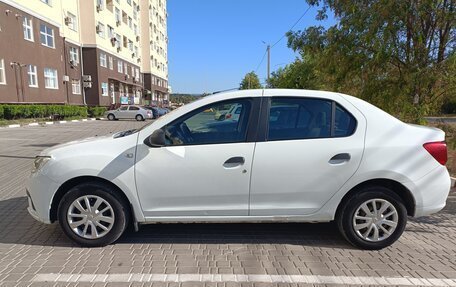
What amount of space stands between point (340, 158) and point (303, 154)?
1.26ft

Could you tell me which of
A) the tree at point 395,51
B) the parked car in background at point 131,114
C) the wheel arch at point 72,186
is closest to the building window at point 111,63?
the parked car in background at point 131,114

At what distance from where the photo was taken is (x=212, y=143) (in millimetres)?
3473

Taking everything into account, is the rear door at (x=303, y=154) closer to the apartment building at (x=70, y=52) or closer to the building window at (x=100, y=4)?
the apartment building at (x=70, y=52)

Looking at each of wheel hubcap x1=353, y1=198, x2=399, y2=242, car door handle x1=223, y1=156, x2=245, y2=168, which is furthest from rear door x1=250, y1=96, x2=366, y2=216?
wheel hubcap x1=353, y1=198, x2=399, y2=242

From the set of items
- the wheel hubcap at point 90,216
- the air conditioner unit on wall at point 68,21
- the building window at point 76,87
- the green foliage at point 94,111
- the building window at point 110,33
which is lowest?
the green foliage at point 94,111

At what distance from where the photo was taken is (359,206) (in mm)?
3549

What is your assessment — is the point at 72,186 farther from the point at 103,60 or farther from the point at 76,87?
the point at 103,60

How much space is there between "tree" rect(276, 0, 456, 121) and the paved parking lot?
2433 mm

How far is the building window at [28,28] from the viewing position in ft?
72.0

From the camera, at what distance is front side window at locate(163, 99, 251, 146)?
350 centimetres

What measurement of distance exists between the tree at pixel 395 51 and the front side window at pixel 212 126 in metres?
3.36

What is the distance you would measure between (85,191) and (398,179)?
3282 mm

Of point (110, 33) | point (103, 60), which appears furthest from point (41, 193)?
point (110, 33)

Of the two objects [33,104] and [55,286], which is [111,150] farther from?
[33,104]
